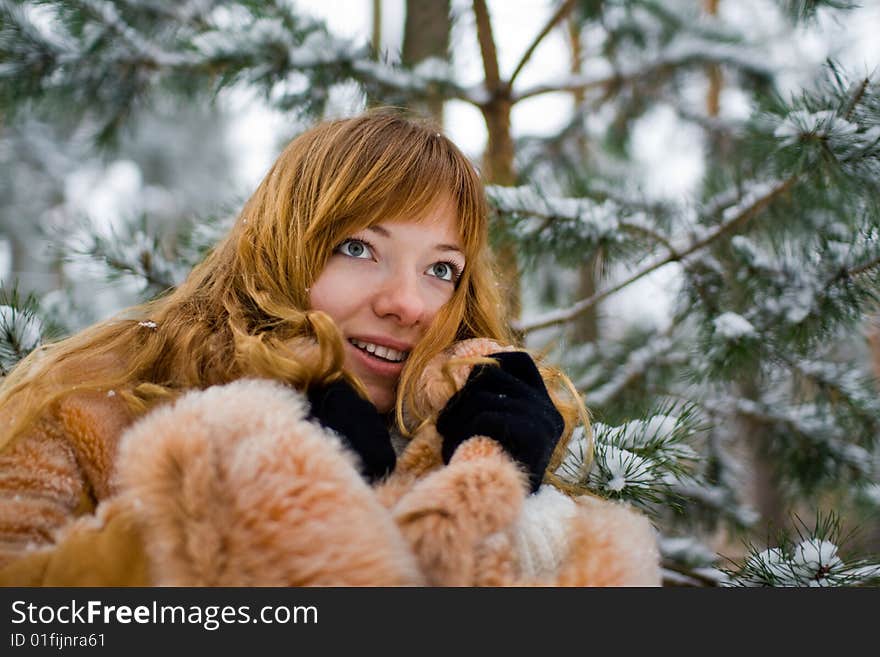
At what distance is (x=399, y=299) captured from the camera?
53.5 inches

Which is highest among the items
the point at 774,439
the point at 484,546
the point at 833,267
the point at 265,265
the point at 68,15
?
the point at 68,15

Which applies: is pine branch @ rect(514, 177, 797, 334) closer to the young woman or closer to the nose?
the young woman

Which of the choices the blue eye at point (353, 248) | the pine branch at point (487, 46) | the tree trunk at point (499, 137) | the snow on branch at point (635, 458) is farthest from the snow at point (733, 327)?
the pine branch at point (487, 46)

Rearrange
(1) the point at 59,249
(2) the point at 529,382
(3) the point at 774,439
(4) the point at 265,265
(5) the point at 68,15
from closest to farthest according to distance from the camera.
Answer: (2) the point at 529,382 → (4) the point at 265,265 → (1) the point at 59,249 → (5) the point at 68,15 → (3) the point at 774,439

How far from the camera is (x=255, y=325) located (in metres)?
1.40

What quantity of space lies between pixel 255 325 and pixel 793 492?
2015 millimetres

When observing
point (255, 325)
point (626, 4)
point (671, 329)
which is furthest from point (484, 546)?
point (626, 4)

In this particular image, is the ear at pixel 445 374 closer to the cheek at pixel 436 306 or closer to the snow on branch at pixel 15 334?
the cheek at pixel 436 306

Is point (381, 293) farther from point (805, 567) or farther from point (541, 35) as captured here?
point (541, 35)

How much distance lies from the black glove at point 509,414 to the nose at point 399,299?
19cm

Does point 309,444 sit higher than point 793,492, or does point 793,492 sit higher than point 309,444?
point 309,444

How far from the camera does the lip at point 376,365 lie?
55.2 inches

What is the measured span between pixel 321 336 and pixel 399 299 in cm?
21
